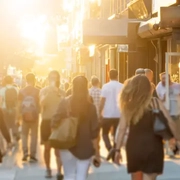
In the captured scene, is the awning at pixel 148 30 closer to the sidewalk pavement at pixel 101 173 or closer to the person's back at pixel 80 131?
the sidewalk pavement at pixel 101 173

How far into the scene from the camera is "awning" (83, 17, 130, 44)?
22.8 m

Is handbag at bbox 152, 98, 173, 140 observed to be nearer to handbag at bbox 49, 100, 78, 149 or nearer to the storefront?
handbag at bbox 49, 100, 78, 149

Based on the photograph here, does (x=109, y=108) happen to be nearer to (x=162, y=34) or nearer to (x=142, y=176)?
(x=142, y=176)

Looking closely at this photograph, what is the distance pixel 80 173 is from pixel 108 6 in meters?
32.9

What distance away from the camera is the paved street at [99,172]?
1080cm

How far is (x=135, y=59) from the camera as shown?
971 inches

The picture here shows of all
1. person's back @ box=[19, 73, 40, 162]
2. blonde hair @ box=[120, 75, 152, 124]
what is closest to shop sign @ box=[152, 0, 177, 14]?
person's back @ box=[19, 73, 40, 162]

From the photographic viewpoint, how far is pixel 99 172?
11.3 m

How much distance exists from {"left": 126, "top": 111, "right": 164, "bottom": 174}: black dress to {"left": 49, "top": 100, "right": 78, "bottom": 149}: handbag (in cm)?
76

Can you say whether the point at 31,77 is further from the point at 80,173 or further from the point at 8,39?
the point at 8,39

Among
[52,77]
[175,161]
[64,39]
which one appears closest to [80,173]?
[52,77]

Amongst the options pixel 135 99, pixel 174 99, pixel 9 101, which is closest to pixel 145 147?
pixel 135 99

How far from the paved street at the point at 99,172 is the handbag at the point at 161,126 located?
393 centimetres

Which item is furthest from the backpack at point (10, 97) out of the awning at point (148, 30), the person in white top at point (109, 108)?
the awning at point (148, 30)
